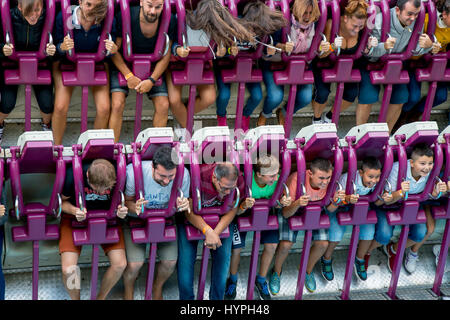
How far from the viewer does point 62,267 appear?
173 inches

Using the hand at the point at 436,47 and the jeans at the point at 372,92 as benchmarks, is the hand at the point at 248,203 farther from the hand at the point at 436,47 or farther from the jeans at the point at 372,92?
the hand at the point at 436,47

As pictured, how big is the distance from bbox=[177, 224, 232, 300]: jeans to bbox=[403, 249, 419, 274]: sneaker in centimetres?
132

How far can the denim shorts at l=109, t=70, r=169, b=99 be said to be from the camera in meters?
4.64

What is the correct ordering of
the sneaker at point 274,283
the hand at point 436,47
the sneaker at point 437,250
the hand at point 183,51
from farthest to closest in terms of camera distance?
the sneaker at point 437,250
the sneaker at point 274,283
the hand at point 436,47
the hand at point 183,51

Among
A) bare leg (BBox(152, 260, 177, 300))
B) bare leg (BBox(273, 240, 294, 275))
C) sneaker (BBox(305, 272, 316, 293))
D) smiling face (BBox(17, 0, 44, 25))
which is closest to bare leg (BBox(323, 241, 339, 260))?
sneaker (BBox(305, 272, 316, 293))

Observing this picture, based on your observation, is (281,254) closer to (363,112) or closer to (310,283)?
(310,283)

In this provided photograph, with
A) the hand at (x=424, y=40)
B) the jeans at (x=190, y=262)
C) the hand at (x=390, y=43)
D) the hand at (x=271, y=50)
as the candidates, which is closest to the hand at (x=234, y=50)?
the hand at (x=271, y=50)

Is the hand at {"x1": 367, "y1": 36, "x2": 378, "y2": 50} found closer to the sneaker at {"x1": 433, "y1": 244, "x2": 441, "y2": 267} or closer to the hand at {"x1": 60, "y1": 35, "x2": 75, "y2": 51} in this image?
the sneaker at {"x1": 433, "y1": 244, "x2": 441, "y2": 267}

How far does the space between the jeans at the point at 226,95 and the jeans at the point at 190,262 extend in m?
0.79

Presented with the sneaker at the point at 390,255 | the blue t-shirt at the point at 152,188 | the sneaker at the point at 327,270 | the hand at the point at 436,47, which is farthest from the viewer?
the sneaker at the point at 390,255

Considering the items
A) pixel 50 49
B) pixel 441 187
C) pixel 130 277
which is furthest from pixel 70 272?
pixel 441 187

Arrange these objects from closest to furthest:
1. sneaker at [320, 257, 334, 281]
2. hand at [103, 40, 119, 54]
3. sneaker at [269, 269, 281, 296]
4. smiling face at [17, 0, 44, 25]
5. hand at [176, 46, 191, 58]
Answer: smiling face at [17, 0, 44, 25] → hand at [103, 40, 119, 54] → hand at [176, 46, 191, 58] → sneaker at [269, 269, 281, 296] → sneaker at [320, 257, 334, 281]

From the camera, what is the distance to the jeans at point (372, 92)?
5027mm

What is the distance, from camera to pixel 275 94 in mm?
4883
